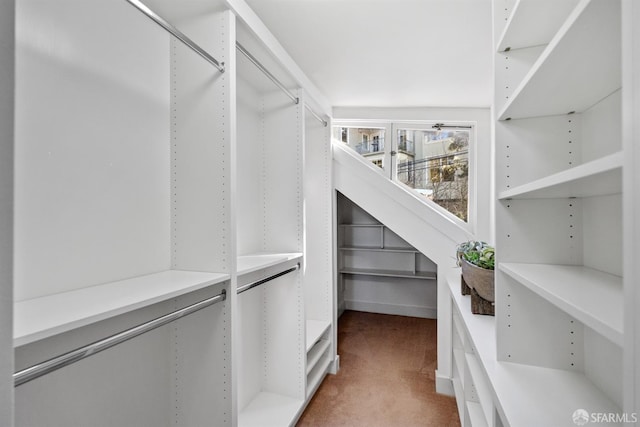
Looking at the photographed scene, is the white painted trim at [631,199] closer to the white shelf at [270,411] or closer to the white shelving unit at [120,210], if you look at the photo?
the white shelving unit at [120,210]

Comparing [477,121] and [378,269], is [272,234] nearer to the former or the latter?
[477,121]

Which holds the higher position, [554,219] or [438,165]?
[438,165]

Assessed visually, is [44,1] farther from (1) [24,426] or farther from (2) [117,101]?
(1) [24,426]

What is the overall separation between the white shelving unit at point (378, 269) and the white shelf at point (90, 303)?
10.7 ft

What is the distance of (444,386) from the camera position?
248 cm

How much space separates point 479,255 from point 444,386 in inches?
50.0

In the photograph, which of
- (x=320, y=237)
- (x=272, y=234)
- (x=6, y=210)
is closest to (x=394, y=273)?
(x=320, y=237)

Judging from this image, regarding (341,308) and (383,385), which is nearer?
(383,385)

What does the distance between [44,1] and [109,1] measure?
0.80ft

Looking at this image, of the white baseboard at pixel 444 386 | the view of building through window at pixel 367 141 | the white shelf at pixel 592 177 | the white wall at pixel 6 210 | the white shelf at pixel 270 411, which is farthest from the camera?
the view of building through window at pixel 367 141

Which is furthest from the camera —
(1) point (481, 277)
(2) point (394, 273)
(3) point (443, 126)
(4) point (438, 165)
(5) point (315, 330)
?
(2) point (394, 273)

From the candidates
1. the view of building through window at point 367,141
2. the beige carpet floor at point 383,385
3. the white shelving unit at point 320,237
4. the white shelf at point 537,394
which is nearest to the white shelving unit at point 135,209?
the beige carpet floor at point 383,385

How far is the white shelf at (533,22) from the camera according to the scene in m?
0.97

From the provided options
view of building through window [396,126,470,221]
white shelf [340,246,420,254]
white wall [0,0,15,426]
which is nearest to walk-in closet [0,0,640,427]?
white wall [0,0,15,426]
